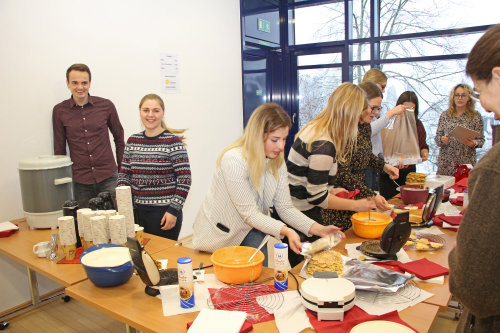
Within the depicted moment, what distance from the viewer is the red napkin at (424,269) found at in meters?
1.54

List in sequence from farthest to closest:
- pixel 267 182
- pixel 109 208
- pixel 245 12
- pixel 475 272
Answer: pixel 245 12
pixel 109 208
pixel 267 182
pixel 475 272

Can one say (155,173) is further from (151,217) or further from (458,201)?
(458,201)

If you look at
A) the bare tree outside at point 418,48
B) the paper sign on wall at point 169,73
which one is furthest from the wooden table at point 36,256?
the bare tree outside at point 418,48

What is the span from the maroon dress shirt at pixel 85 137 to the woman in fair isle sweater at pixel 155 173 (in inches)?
20.8

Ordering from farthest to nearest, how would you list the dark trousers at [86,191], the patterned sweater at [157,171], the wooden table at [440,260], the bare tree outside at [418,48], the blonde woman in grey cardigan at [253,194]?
the bare tree outside at [418,48], the dark trousers at [86,191], the patterned sweater at [157,171], the blonde woman in grey cardigan at [253,194], the wooden table at [440,260]

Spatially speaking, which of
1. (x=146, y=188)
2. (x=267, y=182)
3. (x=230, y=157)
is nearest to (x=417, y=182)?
(x=267, y=182)

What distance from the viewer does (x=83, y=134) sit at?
114 inches

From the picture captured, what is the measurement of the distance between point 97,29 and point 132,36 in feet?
1.33

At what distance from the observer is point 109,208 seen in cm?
212

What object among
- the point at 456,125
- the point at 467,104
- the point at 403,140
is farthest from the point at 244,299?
the point at 467,104

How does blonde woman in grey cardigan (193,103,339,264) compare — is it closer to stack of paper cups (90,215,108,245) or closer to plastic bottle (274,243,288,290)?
plastic bottle (274,243,288,290)

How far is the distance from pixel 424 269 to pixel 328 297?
1.86 feet

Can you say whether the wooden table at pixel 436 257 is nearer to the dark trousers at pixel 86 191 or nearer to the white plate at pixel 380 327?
the white plate at pixel 380 327

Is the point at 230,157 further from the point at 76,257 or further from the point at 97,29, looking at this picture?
the point at 97,29
